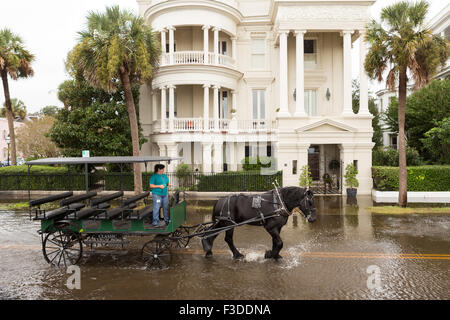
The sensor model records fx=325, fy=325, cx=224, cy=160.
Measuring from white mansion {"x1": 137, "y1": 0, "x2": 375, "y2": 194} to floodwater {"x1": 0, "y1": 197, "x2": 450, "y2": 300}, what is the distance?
943cm

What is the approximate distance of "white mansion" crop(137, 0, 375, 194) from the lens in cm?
1980

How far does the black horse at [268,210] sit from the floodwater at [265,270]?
531mm

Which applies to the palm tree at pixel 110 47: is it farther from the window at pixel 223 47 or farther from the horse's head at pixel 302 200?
the horse's head at pixel 302 200

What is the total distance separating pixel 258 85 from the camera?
2403 centimetres

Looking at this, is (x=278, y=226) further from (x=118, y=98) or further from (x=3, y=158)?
(x=3, y=158)

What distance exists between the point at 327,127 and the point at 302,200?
41.8ft

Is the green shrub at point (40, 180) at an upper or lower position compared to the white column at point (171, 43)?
lower

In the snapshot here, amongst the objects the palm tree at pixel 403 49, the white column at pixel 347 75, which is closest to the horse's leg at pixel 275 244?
the palm tree at pixel 403 49

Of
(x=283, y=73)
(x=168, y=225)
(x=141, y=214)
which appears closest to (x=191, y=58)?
(x=283, y=73)

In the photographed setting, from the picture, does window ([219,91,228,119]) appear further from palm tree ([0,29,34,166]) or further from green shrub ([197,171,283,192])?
palm tree ([0,29,34,166])

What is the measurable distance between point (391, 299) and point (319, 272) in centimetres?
159

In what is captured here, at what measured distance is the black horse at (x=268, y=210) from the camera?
7824 mm

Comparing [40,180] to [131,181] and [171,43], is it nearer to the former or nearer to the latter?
[131,181]

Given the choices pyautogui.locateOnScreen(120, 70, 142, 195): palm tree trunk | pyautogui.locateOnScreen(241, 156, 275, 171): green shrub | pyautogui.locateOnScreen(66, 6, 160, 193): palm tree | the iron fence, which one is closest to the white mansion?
pyautogui.locateOnScreen(241, 156, 275, 171): green shrub
